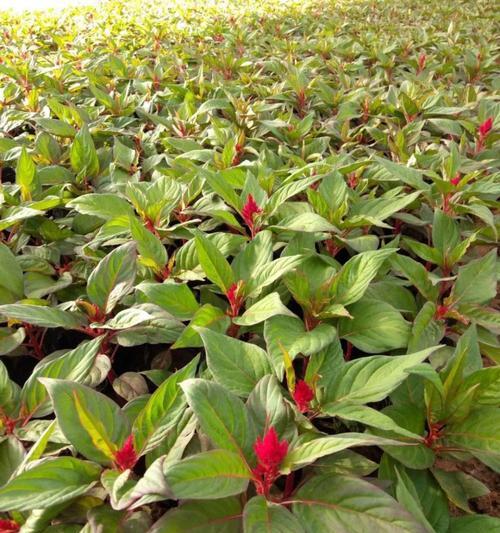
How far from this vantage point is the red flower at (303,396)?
1078mm

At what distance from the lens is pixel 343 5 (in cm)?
565

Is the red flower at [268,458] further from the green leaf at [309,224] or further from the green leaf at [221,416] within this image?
the green leaf at [309,224]

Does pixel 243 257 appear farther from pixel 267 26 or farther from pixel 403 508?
pixel 267 26

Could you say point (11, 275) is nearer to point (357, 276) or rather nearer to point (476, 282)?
point (357, 276)

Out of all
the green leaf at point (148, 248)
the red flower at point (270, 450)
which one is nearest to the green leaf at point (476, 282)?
the red flower at point (270, 450)

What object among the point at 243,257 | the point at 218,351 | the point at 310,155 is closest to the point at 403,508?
the point at 218,351

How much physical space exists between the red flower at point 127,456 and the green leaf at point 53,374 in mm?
226

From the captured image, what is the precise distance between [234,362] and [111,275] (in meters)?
0.44

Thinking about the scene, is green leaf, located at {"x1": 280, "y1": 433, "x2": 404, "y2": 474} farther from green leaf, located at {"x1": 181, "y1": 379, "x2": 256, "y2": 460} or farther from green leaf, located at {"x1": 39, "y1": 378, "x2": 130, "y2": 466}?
green leaf, located at {"x1": 39, "y1": 378, "x2": 130, "y2": 466}

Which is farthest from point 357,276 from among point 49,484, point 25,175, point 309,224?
point 25,175

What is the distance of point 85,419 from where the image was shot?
0.94m

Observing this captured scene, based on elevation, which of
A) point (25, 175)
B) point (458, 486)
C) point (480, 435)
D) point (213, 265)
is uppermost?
point (25, 175)

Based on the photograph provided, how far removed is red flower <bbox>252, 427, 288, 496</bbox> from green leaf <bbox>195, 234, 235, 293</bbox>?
0.48 m

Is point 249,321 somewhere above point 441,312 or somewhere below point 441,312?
above
